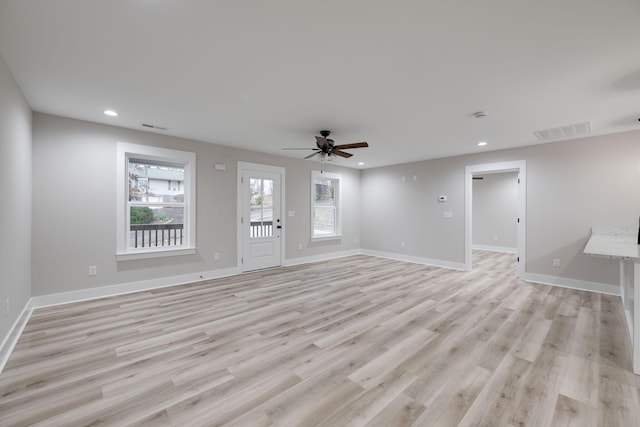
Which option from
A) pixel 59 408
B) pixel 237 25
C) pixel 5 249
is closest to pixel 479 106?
pixel 237 25

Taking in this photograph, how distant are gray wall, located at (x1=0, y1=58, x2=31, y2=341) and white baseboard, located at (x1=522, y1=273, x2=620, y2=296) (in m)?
7.20


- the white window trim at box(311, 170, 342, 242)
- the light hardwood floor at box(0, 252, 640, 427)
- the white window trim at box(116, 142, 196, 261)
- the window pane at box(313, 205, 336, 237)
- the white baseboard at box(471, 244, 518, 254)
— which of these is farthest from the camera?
the white baseboard at box(471, 244, 518, 254)

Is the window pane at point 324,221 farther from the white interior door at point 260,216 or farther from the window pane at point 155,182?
the window pane at point 155,182

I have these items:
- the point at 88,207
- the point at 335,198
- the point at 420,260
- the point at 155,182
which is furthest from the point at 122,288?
the point at 420,260

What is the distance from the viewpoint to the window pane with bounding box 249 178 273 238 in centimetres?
577

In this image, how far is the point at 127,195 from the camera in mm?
4227

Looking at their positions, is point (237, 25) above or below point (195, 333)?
above

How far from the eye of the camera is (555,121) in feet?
12.3

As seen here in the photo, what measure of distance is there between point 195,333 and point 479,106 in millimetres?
4109

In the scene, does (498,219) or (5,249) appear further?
(498,219)

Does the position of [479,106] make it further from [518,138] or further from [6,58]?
[6,58]

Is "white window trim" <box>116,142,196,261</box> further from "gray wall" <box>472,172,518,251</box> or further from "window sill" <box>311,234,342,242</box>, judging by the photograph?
"gray wall" <box>472,172,518,251</box>

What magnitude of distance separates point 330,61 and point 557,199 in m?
4.87

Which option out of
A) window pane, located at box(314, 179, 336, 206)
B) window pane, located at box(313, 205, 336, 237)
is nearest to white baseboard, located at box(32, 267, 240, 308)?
window pane, located at box(313, 205, 336, 237)
